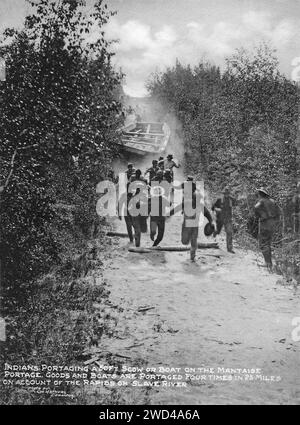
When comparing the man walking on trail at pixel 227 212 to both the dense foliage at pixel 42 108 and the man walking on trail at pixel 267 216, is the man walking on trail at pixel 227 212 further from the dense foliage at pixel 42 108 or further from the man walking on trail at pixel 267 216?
the dense foliage at pixel 42 108

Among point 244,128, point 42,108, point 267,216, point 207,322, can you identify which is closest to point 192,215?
point 267,216

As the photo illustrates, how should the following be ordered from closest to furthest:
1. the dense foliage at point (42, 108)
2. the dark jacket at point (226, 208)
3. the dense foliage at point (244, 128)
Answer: the dense foliage at point (42, 108)
the dark jacket at point (226, 208)
the dense foliage at point (244, 128)

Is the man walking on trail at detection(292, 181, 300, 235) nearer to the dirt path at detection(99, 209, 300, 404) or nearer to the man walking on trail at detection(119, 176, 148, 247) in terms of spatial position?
the dirt path at detection(99, 209, 300, 404)

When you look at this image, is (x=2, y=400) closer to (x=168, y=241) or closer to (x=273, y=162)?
(x=168, y=241)

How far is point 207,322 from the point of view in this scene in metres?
6.49

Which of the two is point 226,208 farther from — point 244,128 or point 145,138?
point 145,138

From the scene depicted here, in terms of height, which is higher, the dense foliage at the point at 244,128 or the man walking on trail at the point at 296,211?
the dense foliage at the point at 244,128

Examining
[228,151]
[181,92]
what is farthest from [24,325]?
[181,92]

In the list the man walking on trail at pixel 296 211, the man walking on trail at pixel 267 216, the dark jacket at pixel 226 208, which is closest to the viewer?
the man walking on trail at pixel 267 216

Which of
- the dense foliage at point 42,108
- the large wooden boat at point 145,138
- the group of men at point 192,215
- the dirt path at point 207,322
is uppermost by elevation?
the large wooden boat at point 145,138

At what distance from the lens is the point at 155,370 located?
5172 millimetres

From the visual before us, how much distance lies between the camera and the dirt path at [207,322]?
4918 millimetres

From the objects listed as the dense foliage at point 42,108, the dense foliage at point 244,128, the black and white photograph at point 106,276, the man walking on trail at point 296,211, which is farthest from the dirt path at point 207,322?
the dense foliage at point 244,128
